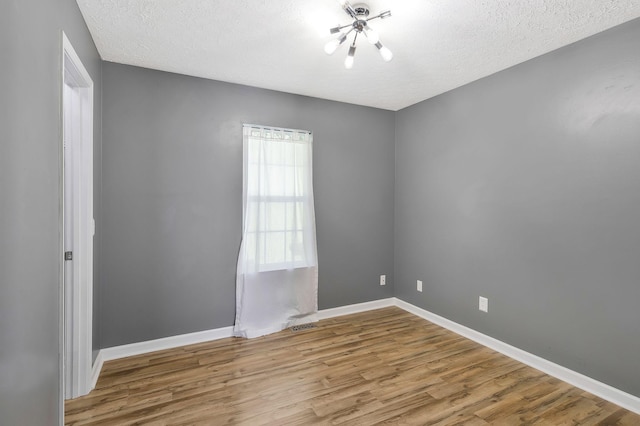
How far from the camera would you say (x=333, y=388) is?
228 cm

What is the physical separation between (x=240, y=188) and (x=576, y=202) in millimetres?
2838

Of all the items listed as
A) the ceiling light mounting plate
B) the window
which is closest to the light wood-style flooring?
the window

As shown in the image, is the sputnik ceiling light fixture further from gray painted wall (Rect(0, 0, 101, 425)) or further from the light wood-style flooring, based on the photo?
the light wood-style flooring

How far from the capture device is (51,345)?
1.46 meters

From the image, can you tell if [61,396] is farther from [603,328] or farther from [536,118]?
[536,118]

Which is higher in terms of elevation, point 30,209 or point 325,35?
point 325,35

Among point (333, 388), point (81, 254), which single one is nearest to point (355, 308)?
point (333, 388)

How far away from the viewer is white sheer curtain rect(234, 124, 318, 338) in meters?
3.17

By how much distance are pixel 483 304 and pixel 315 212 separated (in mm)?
1923

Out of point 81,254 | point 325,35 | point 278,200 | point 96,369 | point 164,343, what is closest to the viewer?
point 81,254

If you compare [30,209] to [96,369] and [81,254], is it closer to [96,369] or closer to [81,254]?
[81,254]

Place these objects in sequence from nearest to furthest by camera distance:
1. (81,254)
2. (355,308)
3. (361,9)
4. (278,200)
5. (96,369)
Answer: (361,9) < (81,254) < (96,369) < (278,200) < (355,308)

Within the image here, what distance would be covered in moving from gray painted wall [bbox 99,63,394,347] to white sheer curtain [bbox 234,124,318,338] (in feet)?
0.39

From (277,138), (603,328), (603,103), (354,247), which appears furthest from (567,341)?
(277,138)
